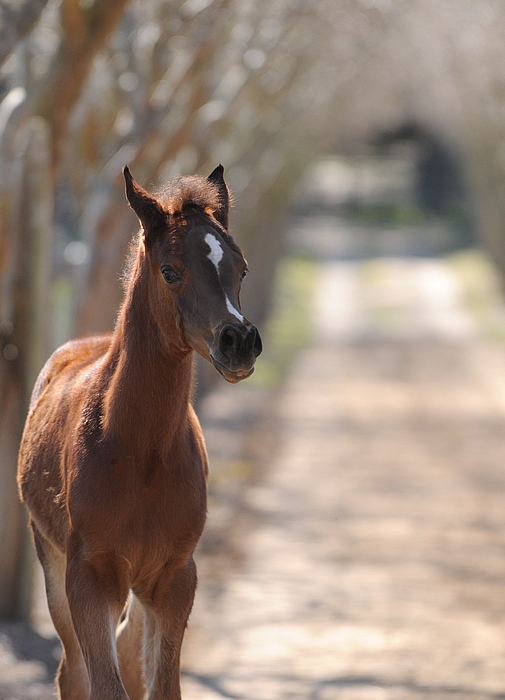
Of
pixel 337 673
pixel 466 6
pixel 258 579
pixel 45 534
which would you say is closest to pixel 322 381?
pixel 466 6

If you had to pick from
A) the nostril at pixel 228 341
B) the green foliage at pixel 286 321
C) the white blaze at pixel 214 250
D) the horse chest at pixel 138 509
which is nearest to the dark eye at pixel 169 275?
the white blaze at pixel 214 250

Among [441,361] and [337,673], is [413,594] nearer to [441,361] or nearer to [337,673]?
[337,673]

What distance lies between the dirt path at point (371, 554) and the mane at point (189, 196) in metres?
4.08

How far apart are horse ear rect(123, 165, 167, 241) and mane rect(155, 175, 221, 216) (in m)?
0.05

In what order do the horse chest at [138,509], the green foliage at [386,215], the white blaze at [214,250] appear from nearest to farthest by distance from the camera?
the white blaze at [214,250], the horse chest at [138,509], the green foliage at [386,215]

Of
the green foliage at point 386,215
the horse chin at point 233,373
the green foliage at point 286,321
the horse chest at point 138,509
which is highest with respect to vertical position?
the green foliage at point 386,215

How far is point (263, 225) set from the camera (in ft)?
90.8

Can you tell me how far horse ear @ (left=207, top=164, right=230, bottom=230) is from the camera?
13.6 feet

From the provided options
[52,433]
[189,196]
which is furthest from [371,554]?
[189,196]

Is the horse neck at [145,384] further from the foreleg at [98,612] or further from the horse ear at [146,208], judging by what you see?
the foreleg at [98,612]

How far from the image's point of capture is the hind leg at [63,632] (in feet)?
15.5

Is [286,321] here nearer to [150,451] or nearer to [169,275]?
[150,451]

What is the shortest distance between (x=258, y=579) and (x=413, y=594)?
135 centimetres

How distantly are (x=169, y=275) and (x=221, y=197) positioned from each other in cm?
49
